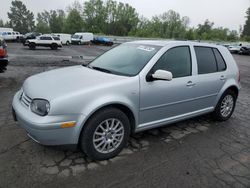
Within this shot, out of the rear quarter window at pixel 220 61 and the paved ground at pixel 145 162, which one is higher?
the rear quarter window at pixel 220 61

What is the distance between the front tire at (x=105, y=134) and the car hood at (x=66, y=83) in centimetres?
38

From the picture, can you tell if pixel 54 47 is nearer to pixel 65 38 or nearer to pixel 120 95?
pixel 65 38

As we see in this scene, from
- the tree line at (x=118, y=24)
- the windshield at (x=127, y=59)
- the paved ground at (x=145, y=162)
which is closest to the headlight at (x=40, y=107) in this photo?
the paved ground at (x=145, y=162)

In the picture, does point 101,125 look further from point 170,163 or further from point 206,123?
point 206,123

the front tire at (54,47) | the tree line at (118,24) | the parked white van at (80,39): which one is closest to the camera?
the front tire at (54,47)

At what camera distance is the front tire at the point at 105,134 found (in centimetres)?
276

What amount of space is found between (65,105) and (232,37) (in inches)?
3052

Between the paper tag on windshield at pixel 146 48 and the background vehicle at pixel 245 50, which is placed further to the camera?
the background vehicle at pixel 245 50

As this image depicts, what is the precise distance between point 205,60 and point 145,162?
2.22 meters

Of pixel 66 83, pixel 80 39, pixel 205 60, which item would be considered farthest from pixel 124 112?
pixel 80 39

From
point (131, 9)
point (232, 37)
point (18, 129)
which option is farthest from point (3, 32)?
point (232, 37)

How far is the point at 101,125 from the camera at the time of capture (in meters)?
2.87

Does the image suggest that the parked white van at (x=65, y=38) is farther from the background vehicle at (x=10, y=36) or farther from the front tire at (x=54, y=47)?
the front tire at (x=54, y=47)

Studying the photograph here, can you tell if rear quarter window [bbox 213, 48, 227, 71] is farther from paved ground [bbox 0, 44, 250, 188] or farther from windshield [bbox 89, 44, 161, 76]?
windshield [bbox 89, 44, 161, 76]
